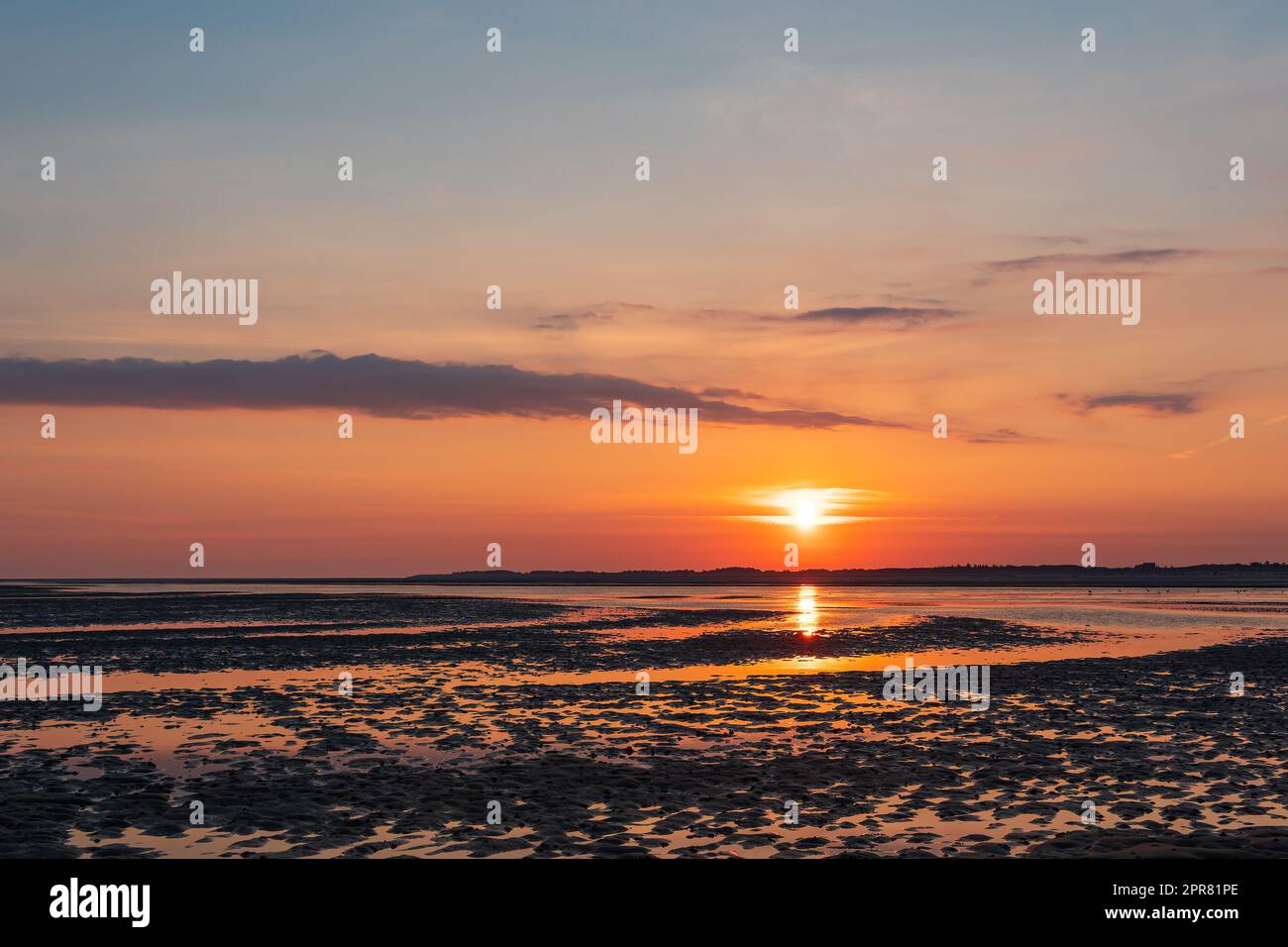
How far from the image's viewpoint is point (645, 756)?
60.3 ft

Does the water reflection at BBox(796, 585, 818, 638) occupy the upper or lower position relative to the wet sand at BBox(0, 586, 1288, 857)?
lower

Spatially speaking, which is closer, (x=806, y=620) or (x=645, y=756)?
(x=645, y=756)

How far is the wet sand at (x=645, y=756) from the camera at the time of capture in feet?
42.9

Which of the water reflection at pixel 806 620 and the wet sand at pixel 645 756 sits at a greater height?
the wet sand at pixel 645 756

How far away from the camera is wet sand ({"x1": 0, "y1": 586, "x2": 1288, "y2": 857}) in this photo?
13.1 m

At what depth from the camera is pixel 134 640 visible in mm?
44781

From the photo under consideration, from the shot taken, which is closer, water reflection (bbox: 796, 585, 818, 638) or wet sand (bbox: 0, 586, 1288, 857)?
wet sand (bbox: 0, 586, 1288, 857)

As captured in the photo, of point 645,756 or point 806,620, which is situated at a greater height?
point 645,756

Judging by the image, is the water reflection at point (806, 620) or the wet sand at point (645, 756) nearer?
the wet sand at point (645, 756)

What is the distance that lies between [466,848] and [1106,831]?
7921 millimetres
